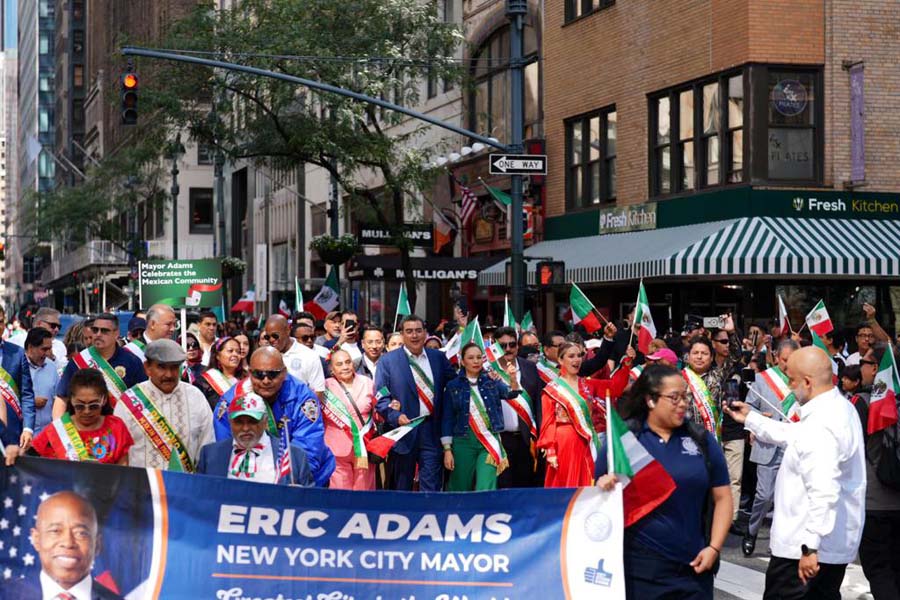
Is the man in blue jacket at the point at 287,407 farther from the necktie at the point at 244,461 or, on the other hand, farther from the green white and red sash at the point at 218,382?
the green white and red sash at the point at 218,382

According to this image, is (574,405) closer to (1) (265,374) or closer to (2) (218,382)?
(2) (218,382)

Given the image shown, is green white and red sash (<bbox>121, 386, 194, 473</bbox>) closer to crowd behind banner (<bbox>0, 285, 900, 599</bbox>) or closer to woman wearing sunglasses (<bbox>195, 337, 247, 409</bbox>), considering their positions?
crowd behind banner (<bbox>0, 285, 900, 599</bbox>)

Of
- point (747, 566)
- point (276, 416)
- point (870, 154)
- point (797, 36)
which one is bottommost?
point (747, 566)

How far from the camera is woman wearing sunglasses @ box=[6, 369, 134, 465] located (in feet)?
25.2

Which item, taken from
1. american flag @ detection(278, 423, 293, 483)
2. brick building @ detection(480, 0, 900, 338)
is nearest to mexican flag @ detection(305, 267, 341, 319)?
brick building @ detection(480, 0, 900, 338)

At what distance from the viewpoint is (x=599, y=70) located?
29.8 meters

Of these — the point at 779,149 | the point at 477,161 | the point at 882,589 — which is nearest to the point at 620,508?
the point at 882,589

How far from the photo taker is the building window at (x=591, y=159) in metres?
29.6

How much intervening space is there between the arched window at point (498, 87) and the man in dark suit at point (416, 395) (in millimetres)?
20297

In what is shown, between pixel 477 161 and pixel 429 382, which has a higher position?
pixel 477 161

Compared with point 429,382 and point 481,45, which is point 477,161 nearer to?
point 481,45

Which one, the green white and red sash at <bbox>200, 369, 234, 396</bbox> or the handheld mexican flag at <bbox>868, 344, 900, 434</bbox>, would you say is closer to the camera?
the handheld mexican flag at <bbox>868, 344, 900, 434</bbox>

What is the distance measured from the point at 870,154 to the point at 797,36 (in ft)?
7.30

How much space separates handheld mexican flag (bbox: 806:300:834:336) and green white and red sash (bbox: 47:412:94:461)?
10.4m
